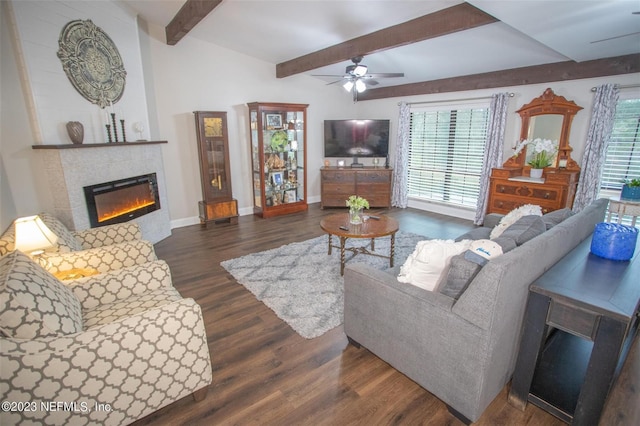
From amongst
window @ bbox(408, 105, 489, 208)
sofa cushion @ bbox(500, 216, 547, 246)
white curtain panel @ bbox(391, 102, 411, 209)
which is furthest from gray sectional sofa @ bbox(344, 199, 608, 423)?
white curtain panel @ bbox(391, 102, 411, 209)

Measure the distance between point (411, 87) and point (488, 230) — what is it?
12.1 feet

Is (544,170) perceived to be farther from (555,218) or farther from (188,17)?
(188,17)

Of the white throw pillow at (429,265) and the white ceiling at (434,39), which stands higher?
the white ceiling at (434,39)

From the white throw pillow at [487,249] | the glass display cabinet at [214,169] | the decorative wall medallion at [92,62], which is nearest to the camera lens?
the white throw pillow at [487,249]

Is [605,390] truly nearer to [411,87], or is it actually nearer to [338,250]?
[338,250]

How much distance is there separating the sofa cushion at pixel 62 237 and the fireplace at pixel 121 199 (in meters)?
0.75

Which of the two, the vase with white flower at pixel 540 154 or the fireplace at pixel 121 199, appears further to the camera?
the vase with white flower at pixel 540 154

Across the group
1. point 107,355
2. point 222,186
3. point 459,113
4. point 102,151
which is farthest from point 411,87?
point 107,355

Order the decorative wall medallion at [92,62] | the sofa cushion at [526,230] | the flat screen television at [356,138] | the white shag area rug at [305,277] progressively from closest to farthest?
the sofa cushion at [526,230] < the white shag area rug at [305,277] < the decorative wall medallion at [92,62] < the flat screen television at [356,138]

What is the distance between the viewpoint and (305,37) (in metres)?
4.29

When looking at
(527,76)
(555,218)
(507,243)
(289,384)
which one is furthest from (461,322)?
(527,76)

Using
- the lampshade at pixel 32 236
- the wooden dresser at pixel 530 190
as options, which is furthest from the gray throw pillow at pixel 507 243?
the lampshade at pixel 32 236

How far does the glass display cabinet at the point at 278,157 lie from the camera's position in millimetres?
5633

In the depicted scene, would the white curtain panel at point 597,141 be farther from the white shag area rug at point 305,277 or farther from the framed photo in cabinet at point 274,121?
the framed photo in cabinet at point 274,121
